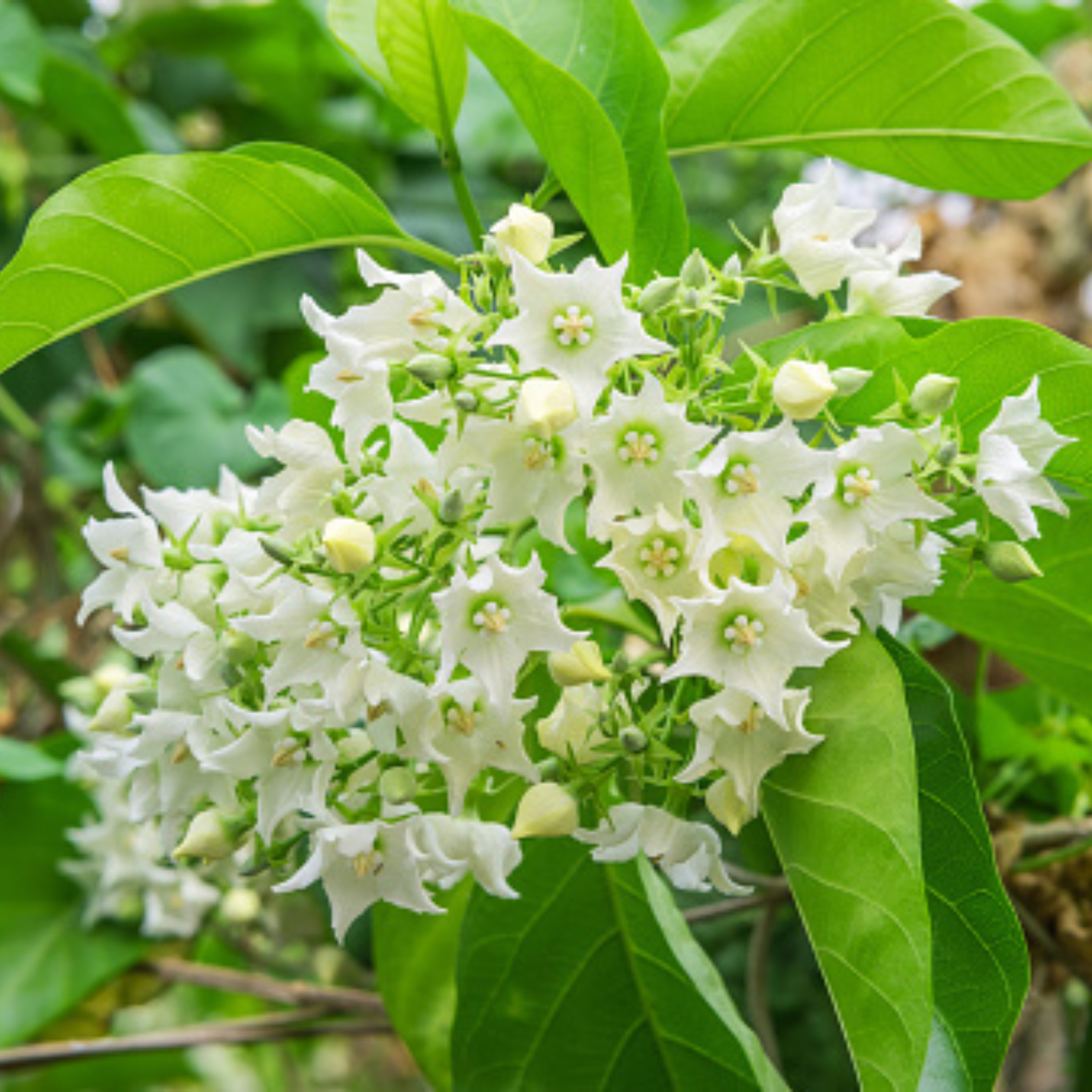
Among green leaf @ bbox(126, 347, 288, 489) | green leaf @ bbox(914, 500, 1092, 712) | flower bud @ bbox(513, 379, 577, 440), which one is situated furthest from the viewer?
green leaf @ bbox(126, 347, 288, 489)

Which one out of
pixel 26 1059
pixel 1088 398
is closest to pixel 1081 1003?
pixel 1088 398

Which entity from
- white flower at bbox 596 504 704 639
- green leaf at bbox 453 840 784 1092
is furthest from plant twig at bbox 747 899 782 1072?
white flower at bbox 596 504 704 639

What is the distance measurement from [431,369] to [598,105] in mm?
251

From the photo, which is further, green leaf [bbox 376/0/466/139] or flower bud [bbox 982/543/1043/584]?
green leaf [bbox 376/0/466/139]

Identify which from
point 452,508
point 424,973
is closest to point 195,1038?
point 424,973

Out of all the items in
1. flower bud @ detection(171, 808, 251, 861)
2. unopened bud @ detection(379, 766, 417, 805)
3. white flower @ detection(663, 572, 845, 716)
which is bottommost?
flower bud @ detection(171, 808, 251, 861)

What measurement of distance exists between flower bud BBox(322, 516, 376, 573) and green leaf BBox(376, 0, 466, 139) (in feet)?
1.07

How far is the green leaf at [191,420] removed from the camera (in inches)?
56.7

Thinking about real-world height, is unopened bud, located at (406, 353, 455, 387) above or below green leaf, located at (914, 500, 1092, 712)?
above

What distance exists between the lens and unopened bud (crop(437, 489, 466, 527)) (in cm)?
62

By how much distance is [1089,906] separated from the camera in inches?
41.7

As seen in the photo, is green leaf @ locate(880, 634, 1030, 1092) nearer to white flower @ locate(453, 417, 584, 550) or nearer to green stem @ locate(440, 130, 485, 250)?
white flower @ locate(453, 417, 584, 550)

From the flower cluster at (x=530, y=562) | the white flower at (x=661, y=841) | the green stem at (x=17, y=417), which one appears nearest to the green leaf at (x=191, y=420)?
the green stem at (x=17, y=417)

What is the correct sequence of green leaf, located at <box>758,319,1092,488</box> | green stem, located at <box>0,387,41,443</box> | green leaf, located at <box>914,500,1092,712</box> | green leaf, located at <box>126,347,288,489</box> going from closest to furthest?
green leaf, located at <box>758,319,1092,488</box> < green leaf, located at <box>914,500,1092,712</box> < green leaf, located at <box>126,347,288,489</box> < green stem, located at <box>0,387,41,443</box>
